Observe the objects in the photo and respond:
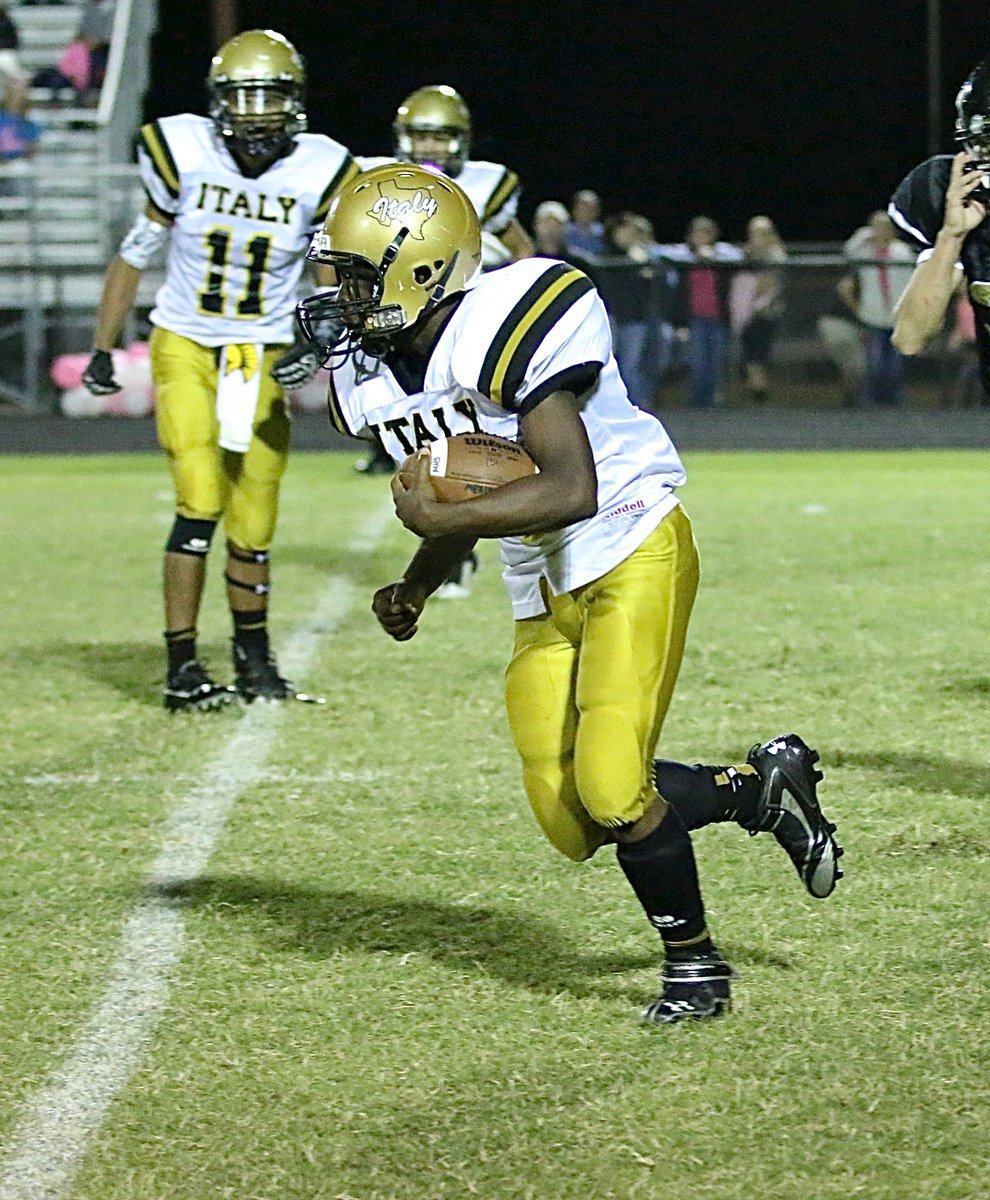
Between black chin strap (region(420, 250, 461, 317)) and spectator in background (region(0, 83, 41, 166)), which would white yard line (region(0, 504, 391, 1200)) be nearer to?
black chin strap (region(420, 250, 461, 317))

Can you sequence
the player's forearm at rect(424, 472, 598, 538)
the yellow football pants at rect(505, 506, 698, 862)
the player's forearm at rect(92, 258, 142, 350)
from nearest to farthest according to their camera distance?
1. the player's forearm at rect(424, 472, 598, 538)
2. the yellow football pants at rect(505, 506, 698, 862)
3. the player's forearm at rect(92, 258, 142, 350)

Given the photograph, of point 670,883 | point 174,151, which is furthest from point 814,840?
point 174,151

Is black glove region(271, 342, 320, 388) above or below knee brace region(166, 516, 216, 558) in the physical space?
above

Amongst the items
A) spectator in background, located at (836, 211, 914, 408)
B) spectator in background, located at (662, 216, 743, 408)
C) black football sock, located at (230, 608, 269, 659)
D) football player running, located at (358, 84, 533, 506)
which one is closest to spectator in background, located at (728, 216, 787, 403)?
spectator in background, located at (662, 216, 743, 408)

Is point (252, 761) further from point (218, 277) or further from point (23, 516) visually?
point (23, 516)

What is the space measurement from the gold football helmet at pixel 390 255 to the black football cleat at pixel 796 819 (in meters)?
1.01

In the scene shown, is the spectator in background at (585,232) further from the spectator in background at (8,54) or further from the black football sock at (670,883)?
the black football sock at (670,883)

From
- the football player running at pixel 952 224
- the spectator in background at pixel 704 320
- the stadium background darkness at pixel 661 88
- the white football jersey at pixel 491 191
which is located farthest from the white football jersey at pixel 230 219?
the stadium background darkness at pixel 661 88

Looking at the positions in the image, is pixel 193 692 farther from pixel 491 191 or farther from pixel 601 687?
pixel 601 687

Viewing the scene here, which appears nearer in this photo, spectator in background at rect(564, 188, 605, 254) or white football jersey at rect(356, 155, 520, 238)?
white football jersey at rect(356, 155, 520, 238)

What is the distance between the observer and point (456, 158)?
294 inches

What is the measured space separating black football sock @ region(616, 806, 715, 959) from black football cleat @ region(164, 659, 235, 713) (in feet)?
9.07

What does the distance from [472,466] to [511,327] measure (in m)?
0.22

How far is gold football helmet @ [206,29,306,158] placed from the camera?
564 cm
